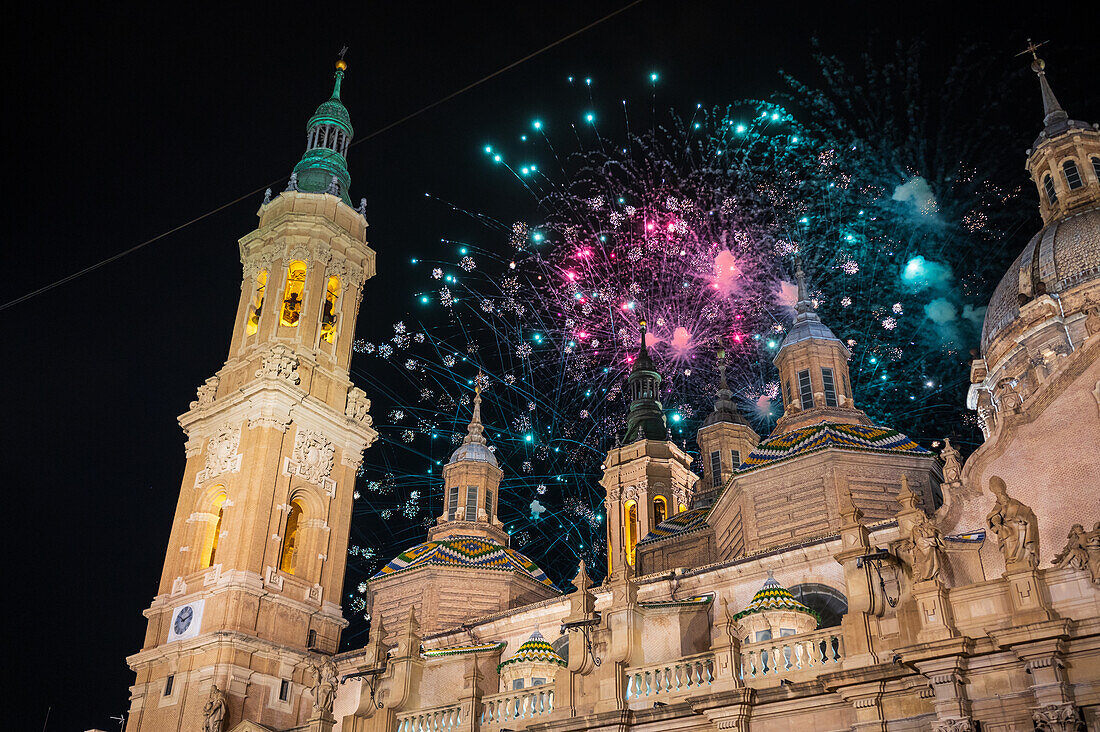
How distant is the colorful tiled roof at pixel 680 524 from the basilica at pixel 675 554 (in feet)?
0.59

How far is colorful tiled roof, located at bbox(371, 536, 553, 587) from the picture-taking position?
1560 inches

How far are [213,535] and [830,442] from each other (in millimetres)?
22883

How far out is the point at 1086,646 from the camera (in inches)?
529

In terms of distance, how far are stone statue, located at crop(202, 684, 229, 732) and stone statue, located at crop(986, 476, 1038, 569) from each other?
80.7ft

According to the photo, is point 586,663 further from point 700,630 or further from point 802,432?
point 802,432

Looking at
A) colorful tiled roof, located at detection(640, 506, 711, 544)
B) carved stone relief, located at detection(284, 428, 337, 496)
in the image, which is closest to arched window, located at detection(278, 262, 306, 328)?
carved stone relief, located at detection(284, 428, 337, 496)

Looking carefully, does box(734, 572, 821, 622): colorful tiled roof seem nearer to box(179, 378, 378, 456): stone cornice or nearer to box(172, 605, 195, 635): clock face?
box(172, 605, 195, 635): clock face

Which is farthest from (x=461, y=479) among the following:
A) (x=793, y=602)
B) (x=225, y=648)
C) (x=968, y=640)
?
(x=968, y=640)

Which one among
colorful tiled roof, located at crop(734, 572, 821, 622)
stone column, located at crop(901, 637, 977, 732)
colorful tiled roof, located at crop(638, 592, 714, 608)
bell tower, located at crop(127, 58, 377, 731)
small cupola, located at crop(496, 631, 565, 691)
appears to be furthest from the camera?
bell tower, located at crop(127, 58, 377, 731)

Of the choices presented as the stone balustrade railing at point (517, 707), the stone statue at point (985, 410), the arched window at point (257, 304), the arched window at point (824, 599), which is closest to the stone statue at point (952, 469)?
the arched window at point (824, 599)

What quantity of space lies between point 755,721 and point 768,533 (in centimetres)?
1597

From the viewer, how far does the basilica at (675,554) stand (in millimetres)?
14719

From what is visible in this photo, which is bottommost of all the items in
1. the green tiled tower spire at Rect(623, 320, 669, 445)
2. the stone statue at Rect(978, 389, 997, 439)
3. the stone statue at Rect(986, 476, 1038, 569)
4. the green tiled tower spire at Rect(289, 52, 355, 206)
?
the stone statue at Rect(986, 476, 1038, 569)

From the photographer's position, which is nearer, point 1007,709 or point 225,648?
point 1007,709
